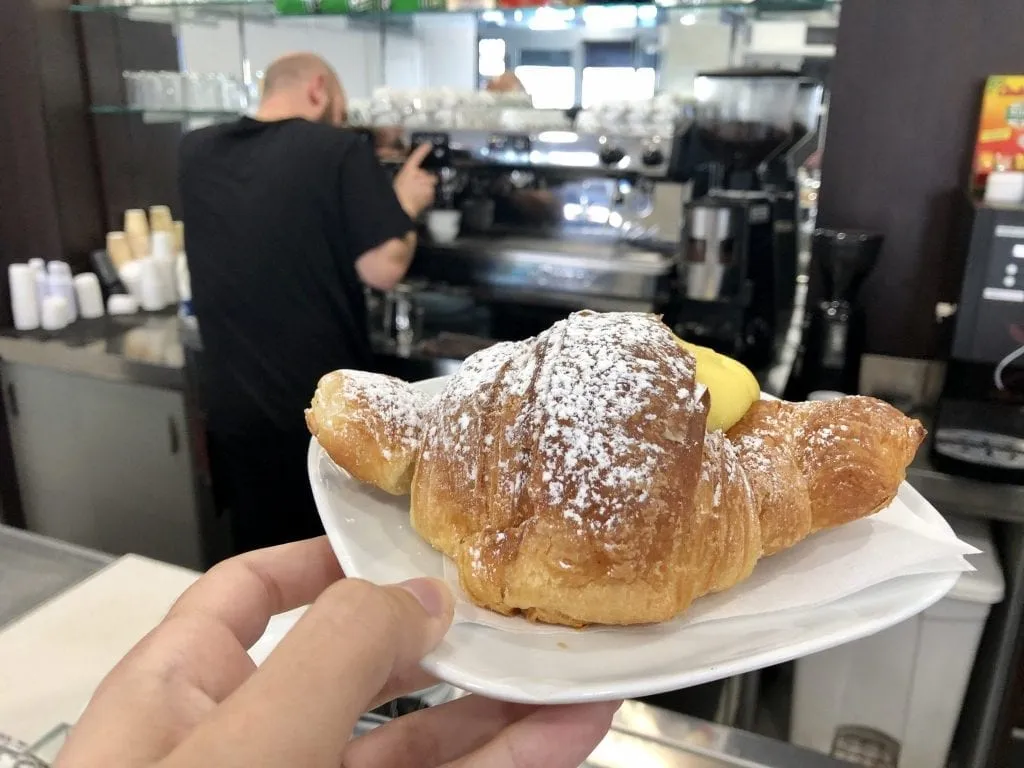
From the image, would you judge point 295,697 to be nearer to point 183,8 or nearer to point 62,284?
Answer: point 62,284

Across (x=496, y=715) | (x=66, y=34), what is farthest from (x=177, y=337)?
(x=496, y=715)

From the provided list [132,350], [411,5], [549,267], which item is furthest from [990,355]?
[132,350]

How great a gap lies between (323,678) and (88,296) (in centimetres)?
200

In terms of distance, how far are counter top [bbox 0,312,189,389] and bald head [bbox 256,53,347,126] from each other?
54cm

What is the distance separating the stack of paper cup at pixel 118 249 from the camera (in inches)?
84.2

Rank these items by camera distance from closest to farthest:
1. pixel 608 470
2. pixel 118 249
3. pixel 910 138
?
pixel 608 470
pixel 910 138
pixel 118 249

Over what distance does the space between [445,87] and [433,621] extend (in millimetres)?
1634

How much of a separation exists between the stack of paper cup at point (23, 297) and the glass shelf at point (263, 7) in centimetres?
68

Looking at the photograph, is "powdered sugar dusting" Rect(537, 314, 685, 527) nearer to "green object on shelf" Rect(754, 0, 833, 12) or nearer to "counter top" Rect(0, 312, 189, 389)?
"green object on shelf" Rect(754, 0, 833, 12)

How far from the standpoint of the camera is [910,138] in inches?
56.9

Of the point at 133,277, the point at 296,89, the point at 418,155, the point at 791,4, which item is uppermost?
the point at 791,4

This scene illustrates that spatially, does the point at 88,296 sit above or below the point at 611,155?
below

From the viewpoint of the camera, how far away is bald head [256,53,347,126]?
1.64m

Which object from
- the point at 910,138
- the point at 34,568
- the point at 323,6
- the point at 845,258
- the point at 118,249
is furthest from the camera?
the point at 118,249
